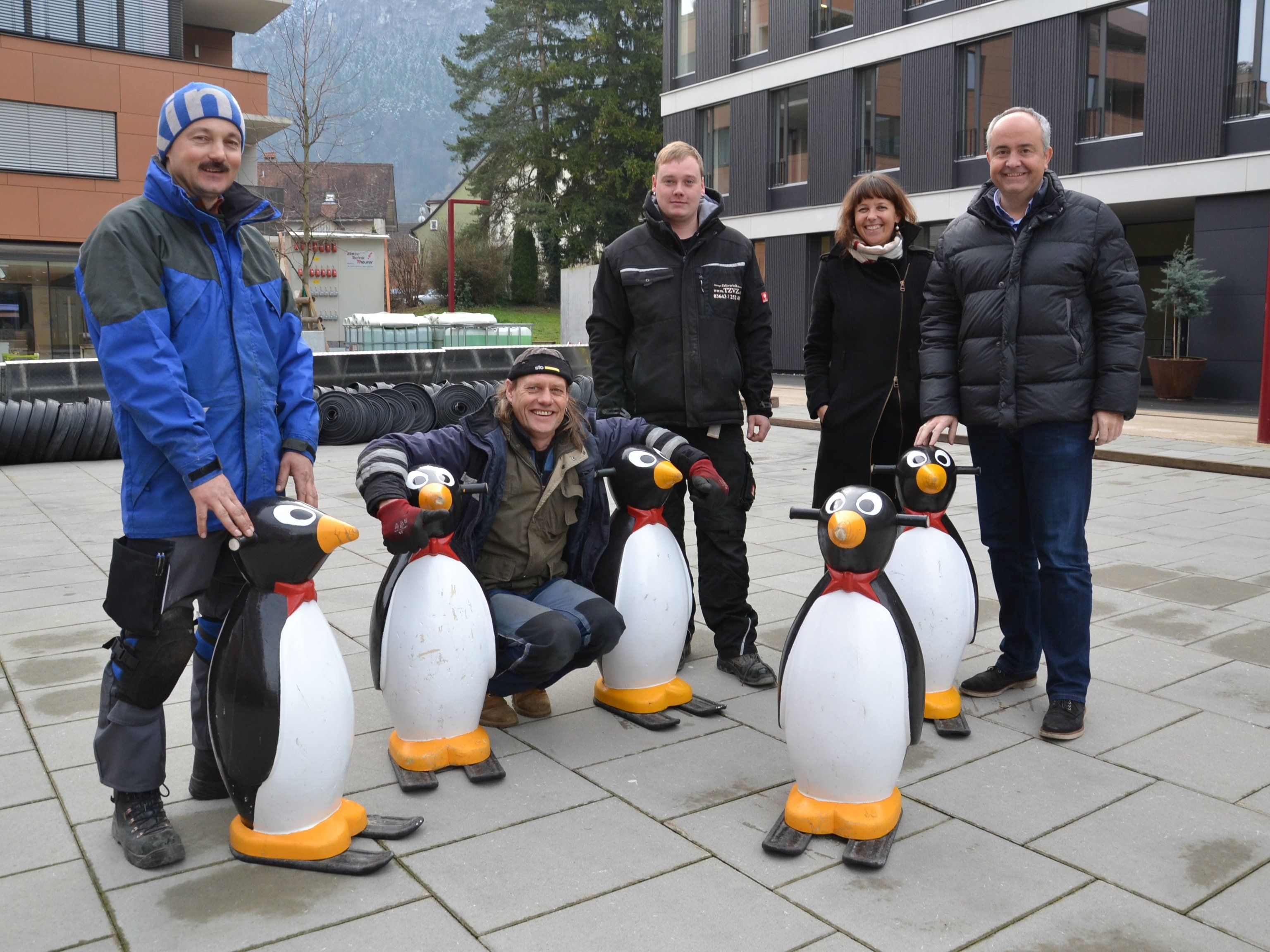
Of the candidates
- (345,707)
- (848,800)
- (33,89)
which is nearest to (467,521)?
(345,707)

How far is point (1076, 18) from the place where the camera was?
18844 millimetres

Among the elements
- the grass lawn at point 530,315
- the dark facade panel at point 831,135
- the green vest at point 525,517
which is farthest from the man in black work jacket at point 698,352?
the grass lawn at point 530,315

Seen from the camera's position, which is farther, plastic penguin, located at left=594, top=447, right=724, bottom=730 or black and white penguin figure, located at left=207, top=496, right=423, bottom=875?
plastic penguin, located at left=594, top=447, right=724, bottom=730

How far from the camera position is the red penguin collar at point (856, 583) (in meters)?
3.13

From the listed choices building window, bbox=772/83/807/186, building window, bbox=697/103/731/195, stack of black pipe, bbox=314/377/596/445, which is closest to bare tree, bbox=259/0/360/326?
building window, bbox=697/103/731/195

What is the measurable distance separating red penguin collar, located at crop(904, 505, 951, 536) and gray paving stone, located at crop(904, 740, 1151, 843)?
81 cm

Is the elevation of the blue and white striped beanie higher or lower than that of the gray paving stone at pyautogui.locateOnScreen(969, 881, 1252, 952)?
higher

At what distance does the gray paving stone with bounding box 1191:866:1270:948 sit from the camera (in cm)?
264

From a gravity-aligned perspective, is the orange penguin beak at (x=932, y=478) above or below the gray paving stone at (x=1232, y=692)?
above

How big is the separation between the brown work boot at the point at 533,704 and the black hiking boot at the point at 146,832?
1.39m

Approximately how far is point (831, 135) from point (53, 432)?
690 inches

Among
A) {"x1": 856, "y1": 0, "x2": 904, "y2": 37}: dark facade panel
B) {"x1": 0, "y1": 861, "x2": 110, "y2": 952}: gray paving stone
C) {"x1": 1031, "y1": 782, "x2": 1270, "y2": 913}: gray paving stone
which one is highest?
{"x1": 856, "y1": 0, "x2": 904, "y2": 37}: dark facade panel

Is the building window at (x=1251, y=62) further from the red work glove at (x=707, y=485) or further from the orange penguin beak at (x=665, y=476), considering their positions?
the orange penguin beak at (x=665, y=476)

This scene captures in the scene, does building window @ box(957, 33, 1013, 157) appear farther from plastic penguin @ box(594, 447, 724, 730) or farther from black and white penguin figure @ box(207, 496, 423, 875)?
black and white penguin figure @ box(207, 496, 423, 875)
